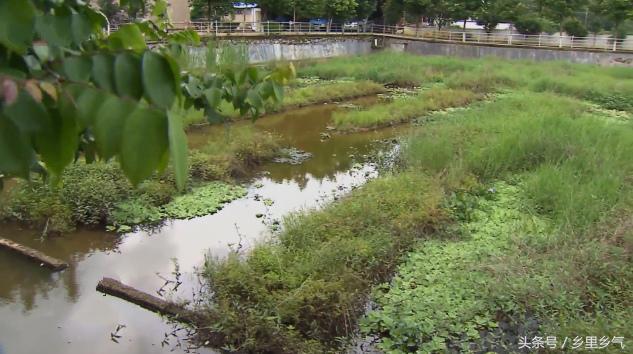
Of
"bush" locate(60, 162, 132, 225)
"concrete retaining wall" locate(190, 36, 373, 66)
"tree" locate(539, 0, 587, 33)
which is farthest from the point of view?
"tree" locate(539, 0, 587, 33)

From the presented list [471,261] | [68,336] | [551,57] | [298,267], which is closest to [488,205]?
[471,261]

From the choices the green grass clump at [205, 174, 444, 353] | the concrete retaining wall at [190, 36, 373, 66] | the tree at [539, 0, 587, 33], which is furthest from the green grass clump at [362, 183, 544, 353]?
the tree at [539, 0, 587, 33]

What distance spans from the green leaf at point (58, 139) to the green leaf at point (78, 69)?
1.4 inches

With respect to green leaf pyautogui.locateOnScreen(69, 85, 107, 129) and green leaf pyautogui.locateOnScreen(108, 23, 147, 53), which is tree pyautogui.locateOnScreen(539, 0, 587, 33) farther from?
green leaf pyautogui.locateOnScreen(69, 85, 107, 129)

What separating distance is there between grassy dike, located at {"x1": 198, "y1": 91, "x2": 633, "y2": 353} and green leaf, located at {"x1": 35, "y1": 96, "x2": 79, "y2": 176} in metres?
3.39

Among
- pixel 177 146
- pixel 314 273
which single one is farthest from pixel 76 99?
pixel 314 273

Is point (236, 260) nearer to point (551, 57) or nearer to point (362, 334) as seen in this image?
point (362, 334)

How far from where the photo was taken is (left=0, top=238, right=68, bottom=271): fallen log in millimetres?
5191

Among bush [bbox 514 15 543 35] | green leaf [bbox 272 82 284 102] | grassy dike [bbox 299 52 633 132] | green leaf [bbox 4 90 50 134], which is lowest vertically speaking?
grassy dike [bbox 299 52 633 132]

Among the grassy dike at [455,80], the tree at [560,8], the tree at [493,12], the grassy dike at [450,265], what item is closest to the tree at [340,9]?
the grassy dike at [455,80]

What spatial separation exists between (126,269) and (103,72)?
5060 mm

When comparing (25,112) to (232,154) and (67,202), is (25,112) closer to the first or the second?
(67,202)

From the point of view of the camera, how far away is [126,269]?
5.31 metres

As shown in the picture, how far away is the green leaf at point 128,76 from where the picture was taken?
2.00ft
